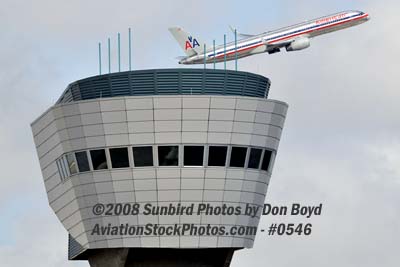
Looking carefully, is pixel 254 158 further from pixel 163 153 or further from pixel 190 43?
pixel 190 43

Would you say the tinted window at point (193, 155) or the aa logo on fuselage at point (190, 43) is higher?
the aa logo on fuselage at point (190, 43)

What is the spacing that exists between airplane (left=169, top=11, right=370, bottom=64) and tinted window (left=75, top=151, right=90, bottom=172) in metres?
50.5

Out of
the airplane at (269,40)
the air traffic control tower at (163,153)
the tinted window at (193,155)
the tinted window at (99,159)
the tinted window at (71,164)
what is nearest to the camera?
the air traffic control tower at (163,153)

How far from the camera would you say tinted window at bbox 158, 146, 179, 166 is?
75938 millimetres

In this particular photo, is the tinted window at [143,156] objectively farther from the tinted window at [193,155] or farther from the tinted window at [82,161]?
the tinted window at [82,161]

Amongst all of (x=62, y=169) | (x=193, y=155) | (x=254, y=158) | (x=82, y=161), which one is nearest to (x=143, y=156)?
(x=193, y=155)

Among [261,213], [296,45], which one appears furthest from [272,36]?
[261,213]

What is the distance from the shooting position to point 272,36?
466ft

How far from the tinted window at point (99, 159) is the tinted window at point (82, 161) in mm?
538

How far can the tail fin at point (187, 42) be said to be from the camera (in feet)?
445

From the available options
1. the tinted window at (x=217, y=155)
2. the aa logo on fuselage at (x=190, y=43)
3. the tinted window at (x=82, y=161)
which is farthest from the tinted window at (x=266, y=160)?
the aa logo on fuselage at (x=190, y=43)

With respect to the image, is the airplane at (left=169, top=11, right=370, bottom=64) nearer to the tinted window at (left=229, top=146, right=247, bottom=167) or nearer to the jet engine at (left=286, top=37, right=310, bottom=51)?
the jet engine at (left=286, top=37, right=310, bottom=51)

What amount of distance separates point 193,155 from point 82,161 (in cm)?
741

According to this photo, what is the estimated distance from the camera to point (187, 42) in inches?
5364
